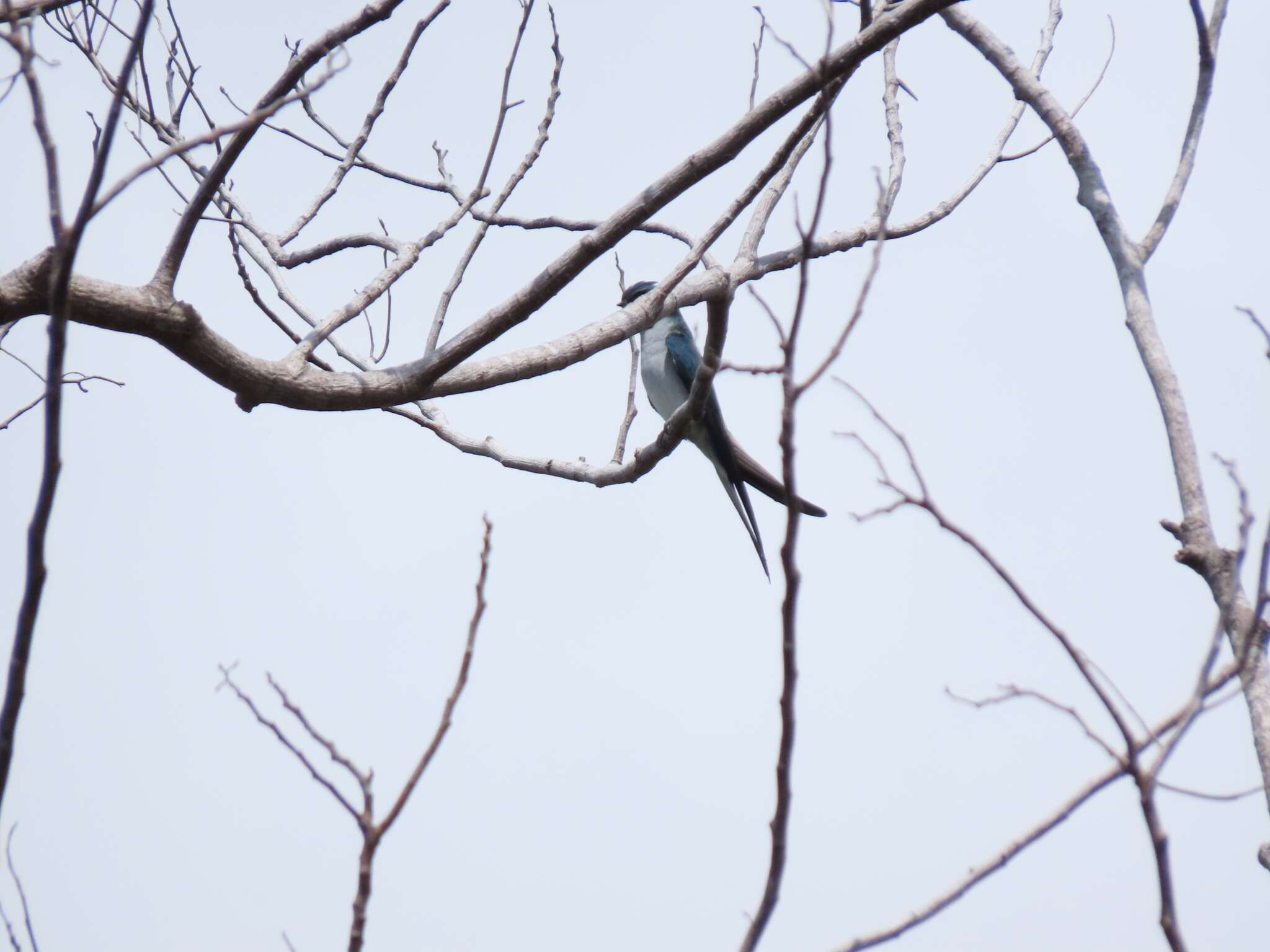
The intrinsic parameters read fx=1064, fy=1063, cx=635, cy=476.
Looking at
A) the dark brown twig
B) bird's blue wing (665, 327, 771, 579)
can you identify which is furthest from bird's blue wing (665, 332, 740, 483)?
the dark brown twig

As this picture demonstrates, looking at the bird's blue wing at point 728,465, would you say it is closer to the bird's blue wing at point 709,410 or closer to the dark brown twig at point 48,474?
the bird's blue wing at point 709,410

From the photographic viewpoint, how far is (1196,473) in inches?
107

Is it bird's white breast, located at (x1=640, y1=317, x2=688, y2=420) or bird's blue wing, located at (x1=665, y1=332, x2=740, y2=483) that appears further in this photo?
bird's white breast, located at (x1=640, y1=317, x2=688, y2=420)

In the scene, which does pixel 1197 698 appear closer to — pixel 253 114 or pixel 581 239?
pixel 253 114

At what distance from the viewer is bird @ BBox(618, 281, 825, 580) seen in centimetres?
530

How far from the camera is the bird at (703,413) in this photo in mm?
5301

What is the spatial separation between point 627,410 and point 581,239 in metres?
2.08

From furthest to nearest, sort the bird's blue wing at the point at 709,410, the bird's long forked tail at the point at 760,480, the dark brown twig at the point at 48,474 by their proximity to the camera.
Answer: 1. the bird's blue wing at the point at 709,410
2. the bird's long forked tail at the point at 760,480
3. the dark brown twig at the point at 48,474

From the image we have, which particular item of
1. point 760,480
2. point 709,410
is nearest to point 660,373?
point 709,410

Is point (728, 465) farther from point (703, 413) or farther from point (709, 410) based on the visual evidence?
point (703, 413)

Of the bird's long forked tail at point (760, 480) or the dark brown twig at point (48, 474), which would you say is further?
the bird's long forked tail at point (760, 480)

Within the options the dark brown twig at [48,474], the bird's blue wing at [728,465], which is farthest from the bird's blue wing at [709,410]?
the dark brown twig at [48,474]

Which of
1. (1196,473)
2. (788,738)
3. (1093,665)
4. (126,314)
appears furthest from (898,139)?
(788,738)

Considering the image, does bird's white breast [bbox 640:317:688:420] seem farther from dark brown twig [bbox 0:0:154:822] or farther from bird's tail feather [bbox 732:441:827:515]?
dark brown twig [bbox 0:0:154:822]
